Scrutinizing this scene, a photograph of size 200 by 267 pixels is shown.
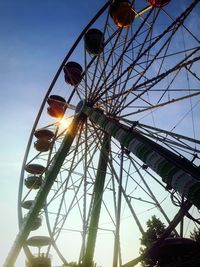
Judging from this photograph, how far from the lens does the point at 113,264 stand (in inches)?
279

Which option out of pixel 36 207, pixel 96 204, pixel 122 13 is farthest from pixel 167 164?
pixel 122 13

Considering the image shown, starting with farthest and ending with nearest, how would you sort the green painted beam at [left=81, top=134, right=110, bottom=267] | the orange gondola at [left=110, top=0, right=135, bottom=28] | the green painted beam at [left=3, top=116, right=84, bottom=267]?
the green painted beam at [left=3, top=116, right=84, bottom=267], the orange gondola at [left=110, top=0, right=135, bottom=28], the green painted beam at [left=81, top=134, right=110, bottom=267]

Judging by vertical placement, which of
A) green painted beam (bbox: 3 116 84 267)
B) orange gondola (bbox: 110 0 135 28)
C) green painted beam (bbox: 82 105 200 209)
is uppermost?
orange gondola (bbox: 110 0 135 28)

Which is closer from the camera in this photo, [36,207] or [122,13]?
[122,13]

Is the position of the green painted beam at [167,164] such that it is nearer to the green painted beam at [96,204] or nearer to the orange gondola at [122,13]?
the green painted beam at [96,204]

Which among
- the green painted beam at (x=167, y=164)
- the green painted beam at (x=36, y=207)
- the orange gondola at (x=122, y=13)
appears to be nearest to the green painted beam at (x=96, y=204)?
the green painted beam at (x=36, y=207)

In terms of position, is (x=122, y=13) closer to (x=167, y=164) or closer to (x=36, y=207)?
(x=167, y=164)

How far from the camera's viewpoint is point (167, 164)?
260 inches

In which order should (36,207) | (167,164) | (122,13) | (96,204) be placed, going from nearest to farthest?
(167,164) → (122,13) → (96,204) → (36,207)

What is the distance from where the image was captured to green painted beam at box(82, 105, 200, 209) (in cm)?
562

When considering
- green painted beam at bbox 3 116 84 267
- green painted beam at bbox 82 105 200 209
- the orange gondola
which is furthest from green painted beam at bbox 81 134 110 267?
the orange gondola

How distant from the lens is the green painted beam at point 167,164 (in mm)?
5620

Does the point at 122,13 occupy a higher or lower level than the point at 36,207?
higher

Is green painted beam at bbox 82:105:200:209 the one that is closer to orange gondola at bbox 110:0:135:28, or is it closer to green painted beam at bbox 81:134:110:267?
green painted beam at bbox 81:134:110:267
